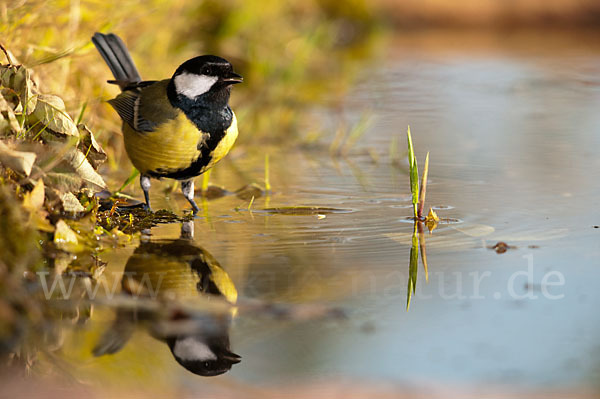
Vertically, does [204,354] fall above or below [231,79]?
below

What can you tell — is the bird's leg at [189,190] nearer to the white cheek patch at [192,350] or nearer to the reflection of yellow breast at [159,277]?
the reflection of yellow breast at [159,277]

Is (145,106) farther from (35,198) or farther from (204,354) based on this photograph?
(204,354)

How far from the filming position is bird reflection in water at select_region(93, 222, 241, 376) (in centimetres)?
219

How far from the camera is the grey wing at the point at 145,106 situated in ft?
12.1

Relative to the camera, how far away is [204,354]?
2.19 meters

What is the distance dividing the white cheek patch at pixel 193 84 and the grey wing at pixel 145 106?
0.27 feet

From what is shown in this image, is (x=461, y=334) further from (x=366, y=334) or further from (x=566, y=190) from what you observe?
(x=566, y=190)

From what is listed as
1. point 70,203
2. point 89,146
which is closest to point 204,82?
point 89,146

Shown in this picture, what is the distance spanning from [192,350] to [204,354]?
0.12 feet

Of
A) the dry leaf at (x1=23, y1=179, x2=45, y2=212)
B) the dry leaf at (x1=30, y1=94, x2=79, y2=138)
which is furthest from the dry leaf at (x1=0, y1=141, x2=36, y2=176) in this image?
the dry leaf at (x1=30, y1=94, x2=79, y2=138)

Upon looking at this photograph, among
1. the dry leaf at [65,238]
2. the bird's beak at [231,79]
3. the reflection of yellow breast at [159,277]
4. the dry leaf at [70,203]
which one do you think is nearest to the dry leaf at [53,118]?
the dry leaf at [70,203]

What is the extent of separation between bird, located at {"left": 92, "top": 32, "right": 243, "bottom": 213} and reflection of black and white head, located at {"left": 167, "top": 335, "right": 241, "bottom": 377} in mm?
1487

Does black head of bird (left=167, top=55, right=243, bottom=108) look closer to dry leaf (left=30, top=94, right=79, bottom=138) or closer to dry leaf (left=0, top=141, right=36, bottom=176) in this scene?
dry leaf (left=30, top=94, right=79, bottom=138)

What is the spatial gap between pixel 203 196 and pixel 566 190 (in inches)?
67.5
